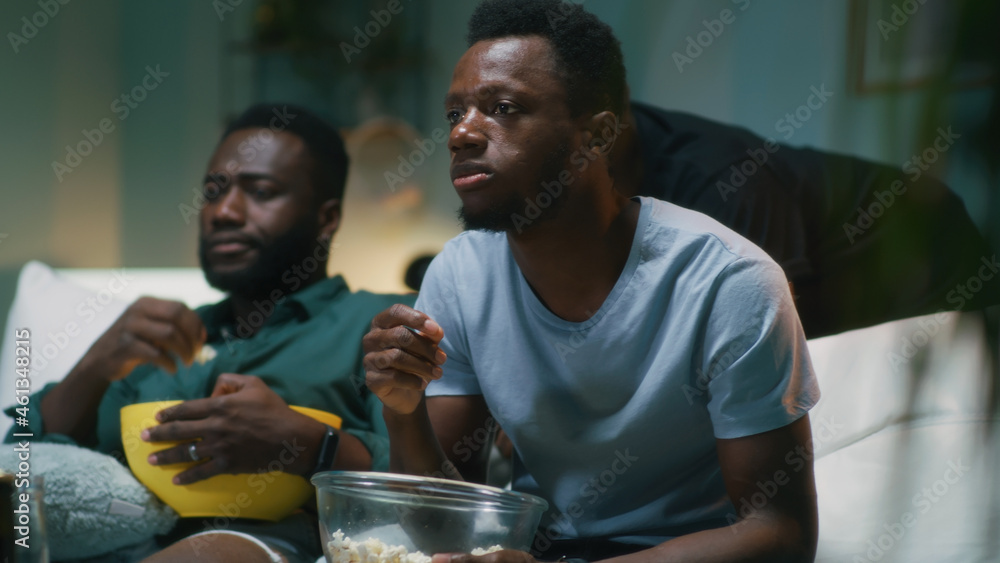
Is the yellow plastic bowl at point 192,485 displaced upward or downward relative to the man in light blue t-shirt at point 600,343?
downward

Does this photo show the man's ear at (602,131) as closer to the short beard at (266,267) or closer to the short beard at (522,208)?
the short beard at (522,208)

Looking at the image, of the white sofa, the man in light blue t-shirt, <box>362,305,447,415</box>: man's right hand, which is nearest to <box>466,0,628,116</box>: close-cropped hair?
the man in light blue t-shirt

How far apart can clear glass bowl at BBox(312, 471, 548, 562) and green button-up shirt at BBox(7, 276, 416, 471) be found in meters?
0.45

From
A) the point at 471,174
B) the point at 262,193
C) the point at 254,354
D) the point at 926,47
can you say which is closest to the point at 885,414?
the point at 471,174

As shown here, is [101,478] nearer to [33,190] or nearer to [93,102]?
[33,190]

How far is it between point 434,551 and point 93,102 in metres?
1.84

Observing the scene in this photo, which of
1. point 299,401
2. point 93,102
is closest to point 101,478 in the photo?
point 299,401

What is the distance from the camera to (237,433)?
1.11 m

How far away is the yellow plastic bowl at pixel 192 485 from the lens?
1.08 m

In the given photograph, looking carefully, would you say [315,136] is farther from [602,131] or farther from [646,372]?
[646,372]

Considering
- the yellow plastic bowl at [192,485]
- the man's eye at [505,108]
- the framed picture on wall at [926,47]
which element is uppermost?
the framed picture on wall at [926,47]

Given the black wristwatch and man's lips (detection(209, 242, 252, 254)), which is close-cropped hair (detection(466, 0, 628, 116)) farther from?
man's lips (detection(209, 242, 252, 254))

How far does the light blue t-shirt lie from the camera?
0.84m

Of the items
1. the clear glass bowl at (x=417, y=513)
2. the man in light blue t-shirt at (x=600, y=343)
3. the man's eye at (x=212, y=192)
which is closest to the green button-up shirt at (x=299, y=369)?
the man's eye at (x=212, y=192)
